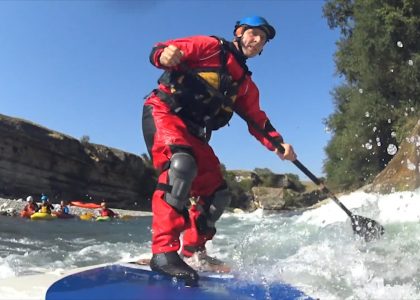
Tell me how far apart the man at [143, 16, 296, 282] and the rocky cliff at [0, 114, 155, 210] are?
35337mm

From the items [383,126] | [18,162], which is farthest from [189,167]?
[18,162]

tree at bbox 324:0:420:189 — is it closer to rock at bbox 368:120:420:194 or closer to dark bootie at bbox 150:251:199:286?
rock at bbox 368:120:420:194

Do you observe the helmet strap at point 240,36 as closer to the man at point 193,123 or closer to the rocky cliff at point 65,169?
the man at point 193,123

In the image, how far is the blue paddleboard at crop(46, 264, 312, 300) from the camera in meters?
2.19

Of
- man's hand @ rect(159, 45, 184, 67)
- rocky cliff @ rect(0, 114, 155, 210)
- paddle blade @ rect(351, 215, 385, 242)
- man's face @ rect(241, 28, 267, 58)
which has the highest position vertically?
rocky cliff @ rect(0, 114, 155, 210)

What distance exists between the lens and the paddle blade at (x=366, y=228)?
3.74 meters

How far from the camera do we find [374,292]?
238cm

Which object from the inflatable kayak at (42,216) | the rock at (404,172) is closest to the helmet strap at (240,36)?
the rock at (404,172)

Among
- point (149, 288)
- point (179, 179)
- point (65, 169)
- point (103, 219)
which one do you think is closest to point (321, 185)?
point (179, 179)

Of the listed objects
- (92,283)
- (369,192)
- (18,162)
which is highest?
(18,162)

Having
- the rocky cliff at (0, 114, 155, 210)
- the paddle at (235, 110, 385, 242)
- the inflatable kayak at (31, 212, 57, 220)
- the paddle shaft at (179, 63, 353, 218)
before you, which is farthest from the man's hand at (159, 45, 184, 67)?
the rocky cliff at (0, 114, 155, 210)

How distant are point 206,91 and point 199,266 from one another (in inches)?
46.4

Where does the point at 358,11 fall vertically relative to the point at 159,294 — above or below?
above

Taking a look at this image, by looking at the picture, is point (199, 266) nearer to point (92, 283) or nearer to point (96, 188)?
point (92, 283)
